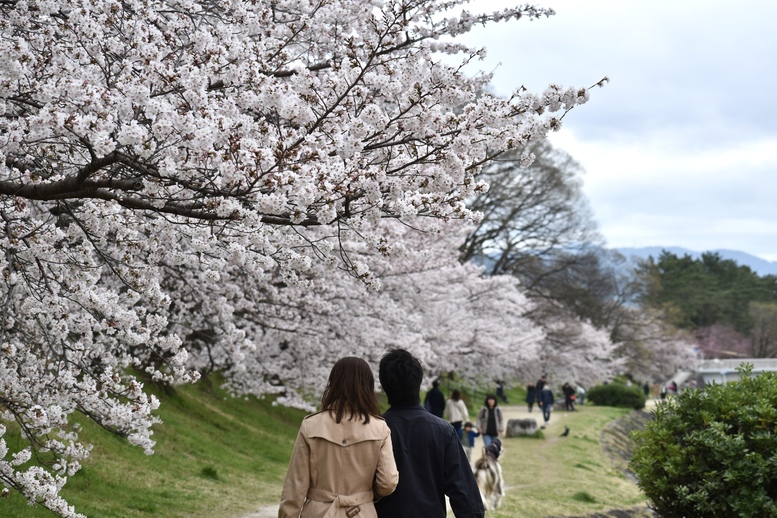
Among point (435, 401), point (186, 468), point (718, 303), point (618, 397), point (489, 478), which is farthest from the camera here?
point (718, 303)

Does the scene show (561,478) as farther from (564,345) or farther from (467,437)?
(564,345)

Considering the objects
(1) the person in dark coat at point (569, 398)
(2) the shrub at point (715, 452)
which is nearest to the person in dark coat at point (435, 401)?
(2) the shrub at point (715, 452)

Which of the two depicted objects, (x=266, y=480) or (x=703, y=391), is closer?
(x=703, y=391)

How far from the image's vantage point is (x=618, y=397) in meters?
40.3

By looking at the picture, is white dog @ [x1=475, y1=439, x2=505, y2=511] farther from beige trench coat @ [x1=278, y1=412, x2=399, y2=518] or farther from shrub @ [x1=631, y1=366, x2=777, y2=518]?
beige trench coat @ [x1=278, y1=412, x2=399, y2=518]

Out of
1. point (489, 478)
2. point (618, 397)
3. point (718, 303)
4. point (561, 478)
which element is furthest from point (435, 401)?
point (718, 303)

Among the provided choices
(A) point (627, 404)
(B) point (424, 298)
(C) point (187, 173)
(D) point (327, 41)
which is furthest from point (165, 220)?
(A) point (627, 404)

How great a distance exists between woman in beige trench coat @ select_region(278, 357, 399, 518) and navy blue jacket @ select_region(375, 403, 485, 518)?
7.2 inches

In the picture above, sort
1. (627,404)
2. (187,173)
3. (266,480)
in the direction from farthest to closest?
1. (627,404)
2. (266,480)
3. (187,173)

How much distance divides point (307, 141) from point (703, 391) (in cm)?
521

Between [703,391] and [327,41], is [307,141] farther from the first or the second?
[703,391]

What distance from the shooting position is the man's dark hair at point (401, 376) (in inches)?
→ 173

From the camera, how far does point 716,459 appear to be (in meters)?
7.26

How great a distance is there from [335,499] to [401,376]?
0.75 meters
